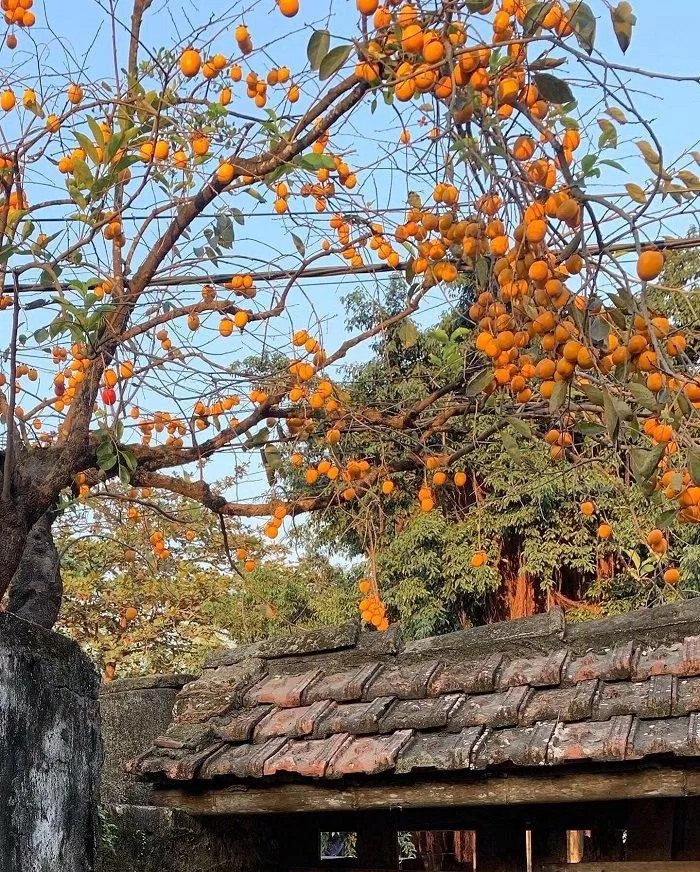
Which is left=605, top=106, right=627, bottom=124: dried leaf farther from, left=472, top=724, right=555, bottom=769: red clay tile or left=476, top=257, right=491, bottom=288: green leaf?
left=472, top=724, right=555, bottom=769: red clay tile

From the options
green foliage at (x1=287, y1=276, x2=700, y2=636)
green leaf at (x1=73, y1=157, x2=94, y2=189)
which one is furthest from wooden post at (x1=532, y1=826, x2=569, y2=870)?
green foliage at (x1=287, y1=276, x2=700, y2=636)

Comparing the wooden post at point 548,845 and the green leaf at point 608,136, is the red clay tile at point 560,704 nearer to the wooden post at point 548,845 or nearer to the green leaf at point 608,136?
the wooden post at point 548,845

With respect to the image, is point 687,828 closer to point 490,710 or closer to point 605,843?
point 605,843

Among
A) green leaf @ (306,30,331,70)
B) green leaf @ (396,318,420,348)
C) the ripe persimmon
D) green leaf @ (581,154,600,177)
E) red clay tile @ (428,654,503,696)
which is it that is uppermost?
green leaf @ (306,30,331,70)

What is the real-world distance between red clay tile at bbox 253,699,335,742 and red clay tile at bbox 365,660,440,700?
0.53 ft

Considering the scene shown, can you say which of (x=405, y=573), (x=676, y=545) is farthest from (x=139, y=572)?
(x=676, y=545)

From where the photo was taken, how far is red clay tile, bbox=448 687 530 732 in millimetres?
3127

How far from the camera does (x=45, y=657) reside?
2555mm

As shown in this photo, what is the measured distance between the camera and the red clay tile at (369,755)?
3078mm

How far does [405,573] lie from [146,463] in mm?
7426

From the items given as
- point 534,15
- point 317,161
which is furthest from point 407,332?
point 534,15

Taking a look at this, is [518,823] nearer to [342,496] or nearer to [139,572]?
[342,496]

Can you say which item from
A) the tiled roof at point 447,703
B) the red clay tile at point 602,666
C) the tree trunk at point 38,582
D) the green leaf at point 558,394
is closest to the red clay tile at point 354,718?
the tiled roof at point 447,703

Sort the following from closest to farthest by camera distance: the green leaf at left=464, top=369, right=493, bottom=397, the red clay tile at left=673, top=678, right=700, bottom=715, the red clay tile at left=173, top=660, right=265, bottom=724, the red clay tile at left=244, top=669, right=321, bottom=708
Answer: the green leaf at left=464, top=369, right=493, bottom=397
the red clay tile at left=673, top=678, right=700, bottom=715
the red clay tile at left=244, top=669, right=321, bottom=708
the red clay tile at left=173, top=660, right=265, bottom=724
